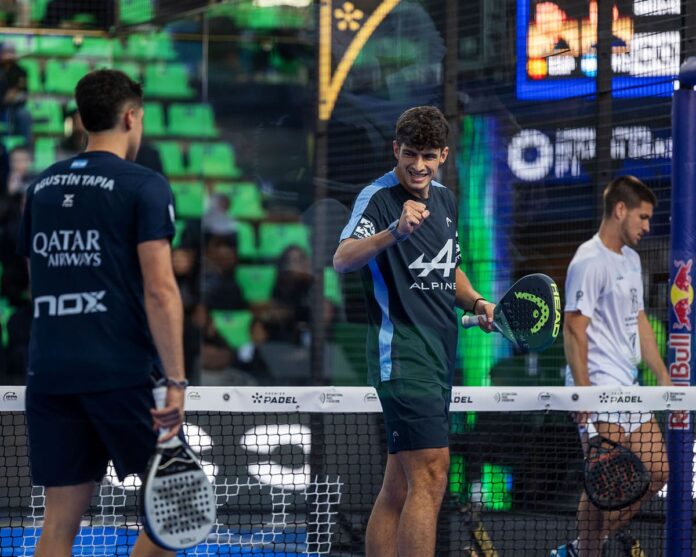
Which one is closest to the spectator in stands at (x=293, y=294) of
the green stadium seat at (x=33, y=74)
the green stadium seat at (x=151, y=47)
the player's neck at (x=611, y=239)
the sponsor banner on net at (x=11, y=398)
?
the green stadium seat at (x=151, y=47)

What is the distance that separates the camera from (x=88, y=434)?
173 inches

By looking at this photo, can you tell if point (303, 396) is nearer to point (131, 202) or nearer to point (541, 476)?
point (131, 202)

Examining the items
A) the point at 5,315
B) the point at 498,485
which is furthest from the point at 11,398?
the point at 5,315

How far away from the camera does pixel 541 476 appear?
8.00m

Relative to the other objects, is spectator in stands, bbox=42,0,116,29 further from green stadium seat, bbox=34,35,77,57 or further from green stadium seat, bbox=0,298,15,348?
green stadium seat, bbox=0,298,15,348

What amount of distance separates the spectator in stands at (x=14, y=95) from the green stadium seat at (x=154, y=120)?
1091 millimetres

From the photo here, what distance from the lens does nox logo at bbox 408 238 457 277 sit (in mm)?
5402

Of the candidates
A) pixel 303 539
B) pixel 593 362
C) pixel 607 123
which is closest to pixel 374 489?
pixel 303 539

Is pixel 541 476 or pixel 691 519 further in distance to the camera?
pixel 541 476

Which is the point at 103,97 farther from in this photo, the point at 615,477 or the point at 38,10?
the point at 38,10

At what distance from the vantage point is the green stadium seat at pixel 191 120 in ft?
40.9

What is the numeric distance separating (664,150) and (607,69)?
56cm

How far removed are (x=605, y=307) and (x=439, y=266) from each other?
1669 mm

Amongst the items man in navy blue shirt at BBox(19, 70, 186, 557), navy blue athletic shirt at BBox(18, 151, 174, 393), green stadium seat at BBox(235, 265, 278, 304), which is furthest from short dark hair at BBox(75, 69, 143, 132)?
green stadium seat at BBox(235, 265, 278, 304)
